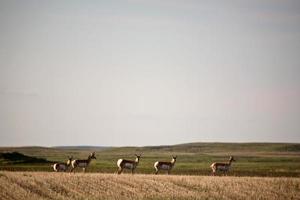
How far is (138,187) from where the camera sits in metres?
35.5

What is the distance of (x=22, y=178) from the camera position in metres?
37.0

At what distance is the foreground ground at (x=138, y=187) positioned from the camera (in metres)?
31.8

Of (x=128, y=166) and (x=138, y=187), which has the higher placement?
(x=128, y=166)

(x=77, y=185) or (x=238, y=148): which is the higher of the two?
(x=238, y=148)

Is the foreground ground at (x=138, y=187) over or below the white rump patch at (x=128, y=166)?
below

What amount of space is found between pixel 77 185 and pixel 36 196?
470cm

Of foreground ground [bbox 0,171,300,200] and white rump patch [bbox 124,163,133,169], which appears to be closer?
foreground ground [bbox 0,171,300,200]

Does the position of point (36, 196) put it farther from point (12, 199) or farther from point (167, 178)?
point (167, 178)

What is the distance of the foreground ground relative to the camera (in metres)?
31.8

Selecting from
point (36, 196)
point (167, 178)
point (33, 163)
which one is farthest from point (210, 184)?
point (33, 163)

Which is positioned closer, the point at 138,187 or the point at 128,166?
the point at 138,187

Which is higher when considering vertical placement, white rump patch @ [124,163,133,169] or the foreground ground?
white rump patch @ [124,163,133,169]

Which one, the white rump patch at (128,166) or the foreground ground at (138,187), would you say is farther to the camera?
the white rump patch at (128,166)

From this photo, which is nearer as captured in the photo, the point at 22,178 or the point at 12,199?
the point at 12,199
